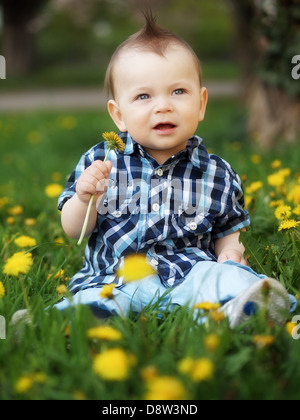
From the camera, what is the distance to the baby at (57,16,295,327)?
184cm

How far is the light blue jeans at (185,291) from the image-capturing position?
1.69m

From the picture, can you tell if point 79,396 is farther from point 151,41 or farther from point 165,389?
point 151,41

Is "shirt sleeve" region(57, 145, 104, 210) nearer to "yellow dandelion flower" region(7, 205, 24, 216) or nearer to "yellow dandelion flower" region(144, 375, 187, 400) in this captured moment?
"yellow dandelion flower" region(7, 205, 24, 216)

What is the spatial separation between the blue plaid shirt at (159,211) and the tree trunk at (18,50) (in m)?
17.0

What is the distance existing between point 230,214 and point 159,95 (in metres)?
0.49

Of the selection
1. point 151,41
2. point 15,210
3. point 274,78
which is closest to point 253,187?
point 151,41

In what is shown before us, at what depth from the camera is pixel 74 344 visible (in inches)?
55.0

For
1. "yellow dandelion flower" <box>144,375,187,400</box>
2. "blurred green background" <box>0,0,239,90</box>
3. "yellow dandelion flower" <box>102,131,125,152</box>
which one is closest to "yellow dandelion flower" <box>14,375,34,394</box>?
"yellow dandelion flower" <box>144,375,187,400</box>

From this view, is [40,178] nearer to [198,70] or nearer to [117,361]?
[198,70]

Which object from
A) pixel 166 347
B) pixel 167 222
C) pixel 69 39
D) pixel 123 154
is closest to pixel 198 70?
pixel 123 154

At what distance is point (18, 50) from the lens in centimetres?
1834

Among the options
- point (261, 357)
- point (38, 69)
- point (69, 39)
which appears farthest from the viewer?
point (69, 39)

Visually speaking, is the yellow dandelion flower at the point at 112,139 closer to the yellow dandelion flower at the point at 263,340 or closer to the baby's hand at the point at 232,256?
the baby's hand at the point at 232,256

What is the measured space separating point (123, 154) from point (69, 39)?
68.6ft
